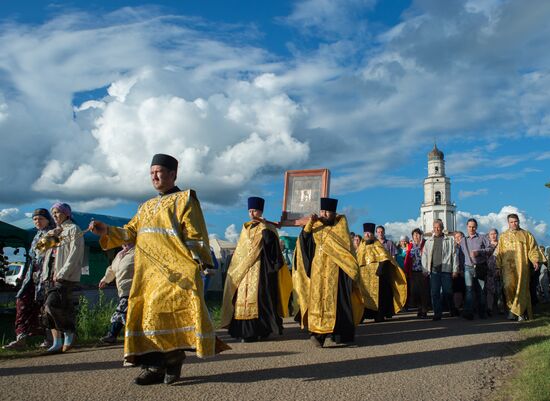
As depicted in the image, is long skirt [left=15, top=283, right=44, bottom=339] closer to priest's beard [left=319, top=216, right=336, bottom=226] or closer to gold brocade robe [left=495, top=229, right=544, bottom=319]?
priest's beard [left=319, top=216, right=336, bottom=226]

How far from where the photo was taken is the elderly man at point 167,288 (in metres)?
5.11

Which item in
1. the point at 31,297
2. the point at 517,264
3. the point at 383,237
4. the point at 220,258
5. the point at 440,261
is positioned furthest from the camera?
the point at 220,258

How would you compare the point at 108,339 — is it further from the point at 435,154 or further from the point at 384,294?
the point at 435,154

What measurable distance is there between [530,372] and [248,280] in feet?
14.5

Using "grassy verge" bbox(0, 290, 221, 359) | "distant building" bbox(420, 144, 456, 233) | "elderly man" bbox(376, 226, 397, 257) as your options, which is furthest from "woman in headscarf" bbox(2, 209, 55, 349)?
"distant building" bbox(420, 144, 456, 233)

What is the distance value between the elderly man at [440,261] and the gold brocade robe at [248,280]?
3.98 meters

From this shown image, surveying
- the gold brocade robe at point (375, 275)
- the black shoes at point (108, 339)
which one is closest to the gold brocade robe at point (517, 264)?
the gold brocade robe at point (375, 275)

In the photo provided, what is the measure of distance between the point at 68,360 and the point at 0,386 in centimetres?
140

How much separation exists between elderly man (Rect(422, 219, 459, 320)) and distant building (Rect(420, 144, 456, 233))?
101970 mm

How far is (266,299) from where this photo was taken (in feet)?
28.7

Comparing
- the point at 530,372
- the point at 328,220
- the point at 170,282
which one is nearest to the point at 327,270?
the point at 328,220

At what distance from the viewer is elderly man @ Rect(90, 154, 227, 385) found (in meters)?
5.11

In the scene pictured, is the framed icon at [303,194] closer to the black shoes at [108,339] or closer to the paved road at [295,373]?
the paved road at [295,373]

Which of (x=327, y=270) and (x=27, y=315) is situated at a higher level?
(x=327, y=270)
